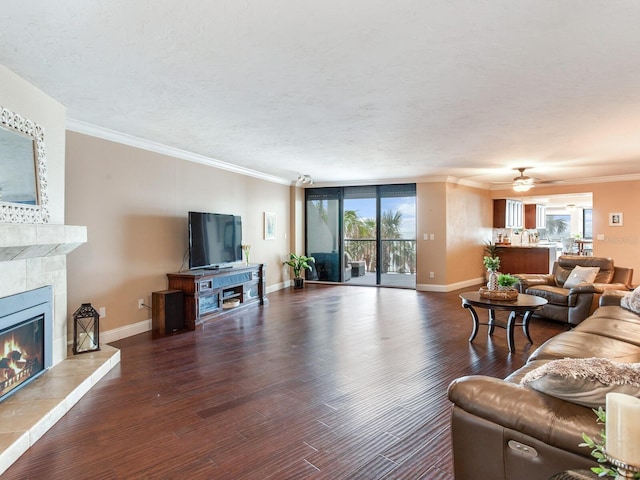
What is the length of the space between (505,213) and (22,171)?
954 centimetres

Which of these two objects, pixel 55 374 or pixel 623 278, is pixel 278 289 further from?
pixel 623 278

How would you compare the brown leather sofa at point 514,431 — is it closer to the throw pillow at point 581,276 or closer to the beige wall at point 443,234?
the throw pillow at point 581,276

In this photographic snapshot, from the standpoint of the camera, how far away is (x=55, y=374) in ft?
10.1

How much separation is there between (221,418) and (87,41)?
102 inches

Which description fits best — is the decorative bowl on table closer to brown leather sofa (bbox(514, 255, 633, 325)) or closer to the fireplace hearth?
brown leather sofa (bbox(514, 255, 633, 325))

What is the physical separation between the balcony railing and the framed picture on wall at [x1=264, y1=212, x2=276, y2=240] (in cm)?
187

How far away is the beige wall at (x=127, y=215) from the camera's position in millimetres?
4051

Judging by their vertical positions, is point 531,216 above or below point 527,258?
above

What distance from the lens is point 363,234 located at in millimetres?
8781

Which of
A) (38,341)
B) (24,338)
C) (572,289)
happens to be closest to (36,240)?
(24,338)

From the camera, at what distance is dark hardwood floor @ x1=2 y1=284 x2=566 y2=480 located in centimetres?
207

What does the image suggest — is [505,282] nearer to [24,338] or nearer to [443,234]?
[443,234]

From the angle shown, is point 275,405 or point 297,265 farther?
point 297,265

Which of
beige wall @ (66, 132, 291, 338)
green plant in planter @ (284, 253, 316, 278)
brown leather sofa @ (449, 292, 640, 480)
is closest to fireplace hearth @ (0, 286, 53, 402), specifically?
beige wall @ (66, 132, 291, 338)
